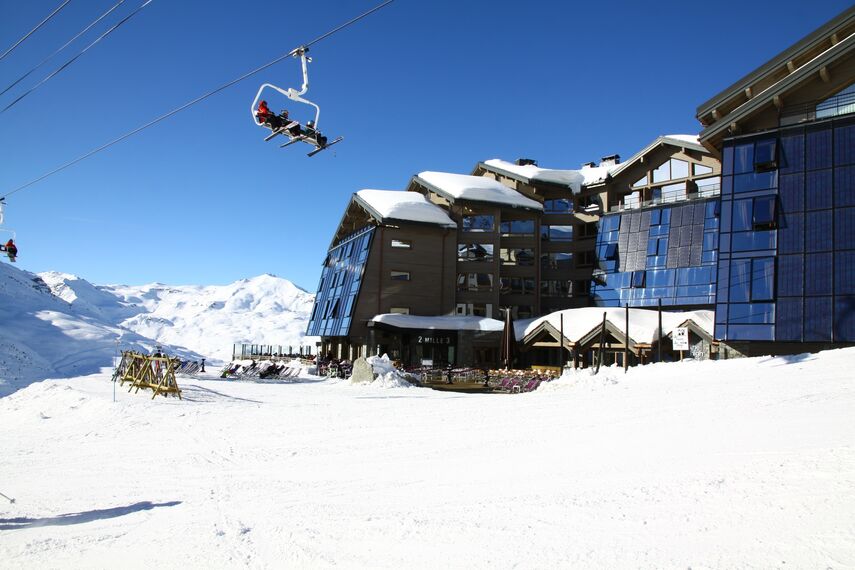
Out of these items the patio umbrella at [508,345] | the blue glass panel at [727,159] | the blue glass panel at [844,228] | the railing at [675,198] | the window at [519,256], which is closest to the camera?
the blue glass panel at [844,228]

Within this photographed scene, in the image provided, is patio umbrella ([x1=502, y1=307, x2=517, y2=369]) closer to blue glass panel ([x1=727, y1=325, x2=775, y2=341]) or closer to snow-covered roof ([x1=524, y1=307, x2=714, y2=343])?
snow-covered roof ([x1=524, y1=307, x2=714, y2=343])

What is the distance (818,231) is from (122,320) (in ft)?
480

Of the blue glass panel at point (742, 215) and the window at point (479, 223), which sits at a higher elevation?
the window at point (479, 223)

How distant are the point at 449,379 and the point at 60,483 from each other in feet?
70.7

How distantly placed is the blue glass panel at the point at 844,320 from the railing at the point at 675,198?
15.6m

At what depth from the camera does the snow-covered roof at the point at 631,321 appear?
2880 cm

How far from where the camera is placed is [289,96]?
12789 millimetres

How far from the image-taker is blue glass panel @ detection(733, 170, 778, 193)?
25766 mm

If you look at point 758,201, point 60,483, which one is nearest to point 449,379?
point 758,201

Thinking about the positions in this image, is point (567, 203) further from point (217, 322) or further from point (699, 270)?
point (217, 322)

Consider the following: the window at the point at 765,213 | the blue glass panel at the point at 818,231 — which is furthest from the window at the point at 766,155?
the blue glass panel at the point at 818,231

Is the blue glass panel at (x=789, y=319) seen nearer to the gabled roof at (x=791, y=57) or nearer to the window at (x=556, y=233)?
the gabled roof at (x=791, y=57)

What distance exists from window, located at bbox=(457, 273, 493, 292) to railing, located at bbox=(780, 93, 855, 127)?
2177 centimetres

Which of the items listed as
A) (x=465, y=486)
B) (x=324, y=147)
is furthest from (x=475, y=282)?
(x=465, y=486)
